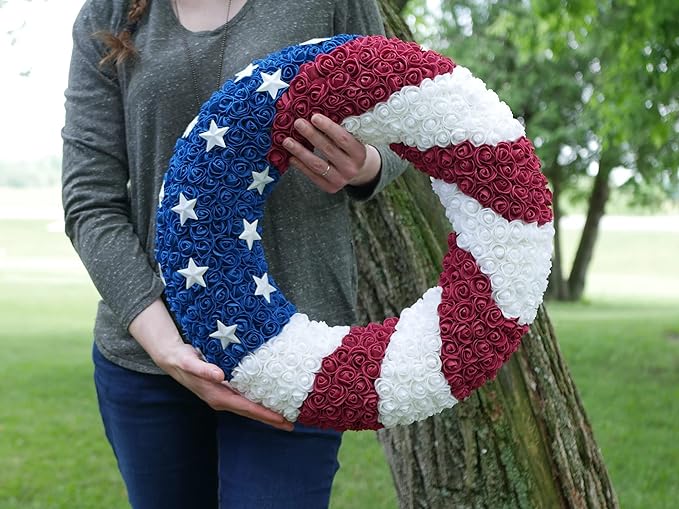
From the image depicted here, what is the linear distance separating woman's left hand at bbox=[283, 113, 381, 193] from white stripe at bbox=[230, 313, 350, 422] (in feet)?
0.91

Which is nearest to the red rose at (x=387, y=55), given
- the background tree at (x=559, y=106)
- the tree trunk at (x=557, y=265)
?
the background tree at (x=559, y=106)

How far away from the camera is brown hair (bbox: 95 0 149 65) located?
1.56 metres

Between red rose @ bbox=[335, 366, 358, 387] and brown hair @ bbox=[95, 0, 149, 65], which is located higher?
brown hair @ bbox=[95, 0, 149, 65]

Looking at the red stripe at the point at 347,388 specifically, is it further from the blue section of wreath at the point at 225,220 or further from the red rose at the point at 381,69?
the red rose at the point at 381,69

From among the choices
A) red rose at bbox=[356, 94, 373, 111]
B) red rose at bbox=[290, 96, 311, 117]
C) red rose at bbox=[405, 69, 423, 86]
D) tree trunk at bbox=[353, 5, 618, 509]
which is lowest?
tree trunk at bbox=[353, 5, 618, 509]

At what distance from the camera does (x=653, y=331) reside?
932cm

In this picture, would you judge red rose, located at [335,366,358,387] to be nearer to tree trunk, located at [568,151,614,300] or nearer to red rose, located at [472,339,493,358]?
red rose, located at [472,339,493,358]

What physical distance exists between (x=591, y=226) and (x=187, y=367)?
15.8 m

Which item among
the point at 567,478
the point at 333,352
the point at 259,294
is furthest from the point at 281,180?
the point at 567,478

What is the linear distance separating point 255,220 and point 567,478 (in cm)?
125

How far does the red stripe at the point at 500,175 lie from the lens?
4.86 ft

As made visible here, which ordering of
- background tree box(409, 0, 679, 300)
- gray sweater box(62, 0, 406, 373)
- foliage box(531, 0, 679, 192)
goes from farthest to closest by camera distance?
background tree box(409, 0, 679, 300) < foliage box(531, 0, 679, 192) < gray sweater box(62, 0, 406, 373)

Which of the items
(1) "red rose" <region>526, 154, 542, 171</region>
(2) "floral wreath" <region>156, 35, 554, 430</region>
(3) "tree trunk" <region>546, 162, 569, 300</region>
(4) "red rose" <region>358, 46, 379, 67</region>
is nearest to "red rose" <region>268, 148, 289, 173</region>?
(2) "floral wreath" <region>156, 35, 554, 430</region>

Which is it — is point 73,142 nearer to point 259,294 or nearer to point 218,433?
point 259,294
